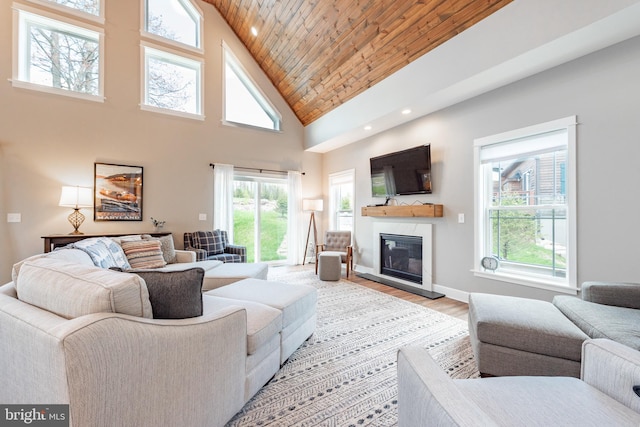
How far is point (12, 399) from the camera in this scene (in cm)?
112

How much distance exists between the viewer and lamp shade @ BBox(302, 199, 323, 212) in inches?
243

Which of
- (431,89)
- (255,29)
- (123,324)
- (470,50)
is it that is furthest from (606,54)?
(255,29)

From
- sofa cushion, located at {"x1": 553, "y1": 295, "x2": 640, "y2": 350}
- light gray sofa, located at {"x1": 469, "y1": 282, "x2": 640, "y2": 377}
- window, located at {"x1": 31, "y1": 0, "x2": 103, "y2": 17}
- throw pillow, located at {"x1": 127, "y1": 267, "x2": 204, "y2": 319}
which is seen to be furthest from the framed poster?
sofa cushion, located at {"x1": 553, "y1": 295, "x2": 640, "y2": 350}

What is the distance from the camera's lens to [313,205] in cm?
619

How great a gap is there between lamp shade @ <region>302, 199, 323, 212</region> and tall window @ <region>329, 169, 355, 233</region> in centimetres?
34

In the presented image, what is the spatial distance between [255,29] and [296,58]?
3.19 feet

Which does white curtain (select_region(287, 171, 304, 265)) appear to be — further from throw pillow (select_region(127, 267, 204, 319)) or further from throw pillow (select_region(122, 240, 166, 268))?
throw pillow (select_region(127, 267, 204, 319))

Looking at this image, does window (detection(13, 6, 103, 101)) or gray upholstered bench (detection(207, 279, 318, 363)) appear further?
window (detection(13, 6, 103, 101))

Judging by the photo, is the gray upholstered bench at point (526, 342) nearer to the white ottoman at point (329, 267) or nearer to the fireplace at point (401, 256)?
the fireplace at point (401, 256)

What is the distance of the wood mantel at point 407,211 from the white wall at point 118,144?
7.82 ft

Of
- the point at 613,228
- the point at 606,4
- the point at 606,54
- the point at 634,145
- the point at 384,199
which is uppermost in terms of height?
the point at 606,4

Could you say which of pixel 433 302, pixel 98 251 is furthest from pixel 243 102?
pixel 433 302

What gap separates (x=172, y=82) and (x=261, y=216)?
3016mm

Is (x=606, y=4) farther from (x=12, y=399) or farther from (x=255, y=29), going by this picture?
(x=255, y=29)
